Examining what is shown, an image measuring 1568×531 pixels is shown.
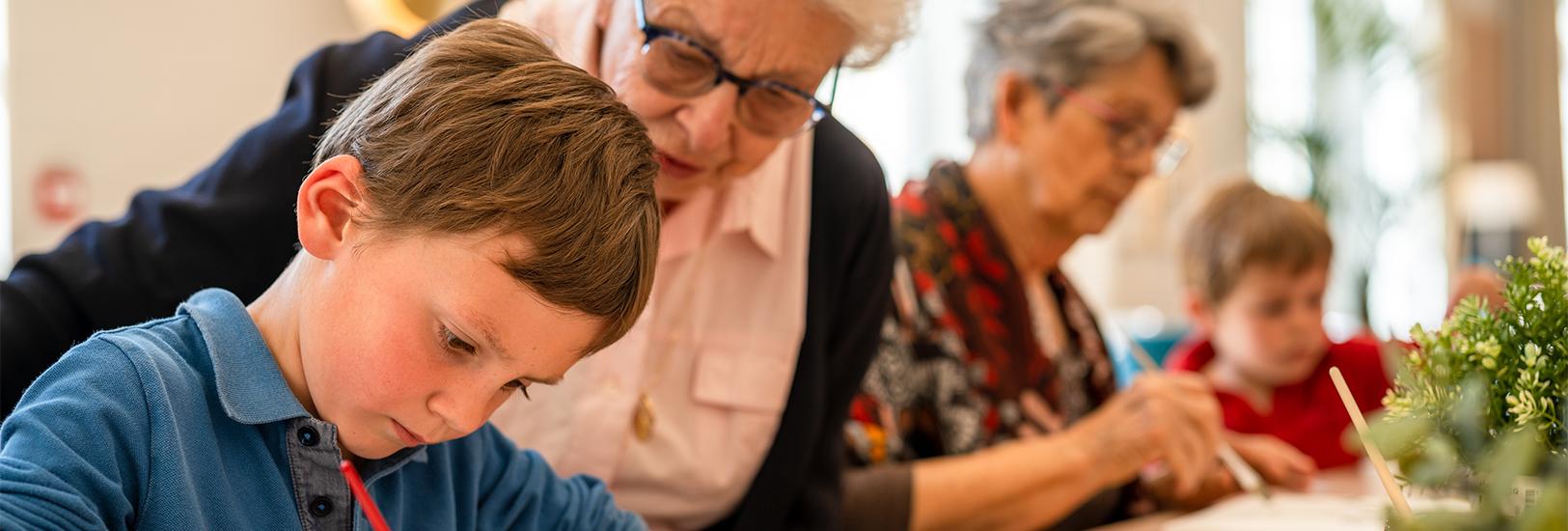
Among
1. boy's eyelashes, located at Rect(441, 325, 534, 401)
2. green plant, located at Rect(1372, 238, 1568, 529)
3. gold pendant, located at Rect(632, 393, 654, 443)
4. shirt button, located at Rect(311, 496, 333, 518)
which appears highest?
green plant, located at Rect(1372, 238, 1568, 529)

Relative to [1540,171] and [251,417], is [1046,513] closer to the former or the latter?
[251,417]

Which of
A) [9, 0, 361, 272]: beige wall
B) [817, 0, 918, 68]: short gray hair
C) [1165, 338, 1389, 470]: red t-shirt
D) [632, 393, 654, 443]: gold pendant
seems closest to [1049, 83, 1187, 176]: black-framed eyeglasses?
[1165, 338, 1389, 470]: red t-shirt

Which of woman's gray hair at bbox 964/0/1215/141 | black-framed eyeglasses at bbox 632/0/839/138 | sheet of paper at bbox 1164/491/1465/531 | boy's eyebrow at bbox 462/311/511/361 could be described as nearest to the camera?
boy's eyebrow at bbox 462/311/511/361

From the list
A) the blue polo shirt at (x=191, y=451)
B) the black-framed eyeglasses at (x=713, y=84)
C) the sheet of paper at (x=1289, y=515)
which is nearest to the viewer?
the blue polo shirt at (x=191, y=451)

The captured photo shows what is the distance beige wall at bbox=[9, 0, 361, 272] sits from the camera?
2.68m

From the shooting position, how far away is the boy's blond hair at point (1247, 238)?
2498mm

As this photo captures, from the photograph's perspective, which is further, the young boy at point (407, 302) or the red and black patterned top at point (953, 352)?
the red and black patterned top at point (953, 352)

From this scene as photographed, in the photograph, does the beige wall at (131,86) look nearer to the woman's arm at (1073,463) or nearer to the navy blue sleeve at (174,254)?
the navy blue sleeve at (174,254)

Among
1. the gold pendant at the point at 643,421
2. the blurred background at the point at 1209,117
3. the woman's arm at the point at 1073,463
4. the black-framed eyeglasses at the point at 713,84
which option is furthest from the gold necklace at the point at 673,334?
the woman's arm at the point at 1073,463

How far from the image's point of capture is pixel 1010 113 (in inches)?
85.3

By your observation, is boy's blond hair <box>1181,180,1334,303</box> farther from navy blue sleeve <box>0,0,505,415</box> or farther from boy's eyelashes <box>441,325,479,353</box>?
boy's eyelashes <box>441,325,479,353</box>

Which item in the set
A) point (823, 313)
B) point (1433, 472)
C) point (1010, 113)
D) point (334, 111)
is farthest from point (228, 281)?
Answer: point (1010, 113)

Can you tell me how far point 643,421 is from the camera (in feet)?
4.43

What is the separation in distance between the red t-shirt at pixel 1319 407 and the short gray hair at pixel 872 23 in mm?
1533
